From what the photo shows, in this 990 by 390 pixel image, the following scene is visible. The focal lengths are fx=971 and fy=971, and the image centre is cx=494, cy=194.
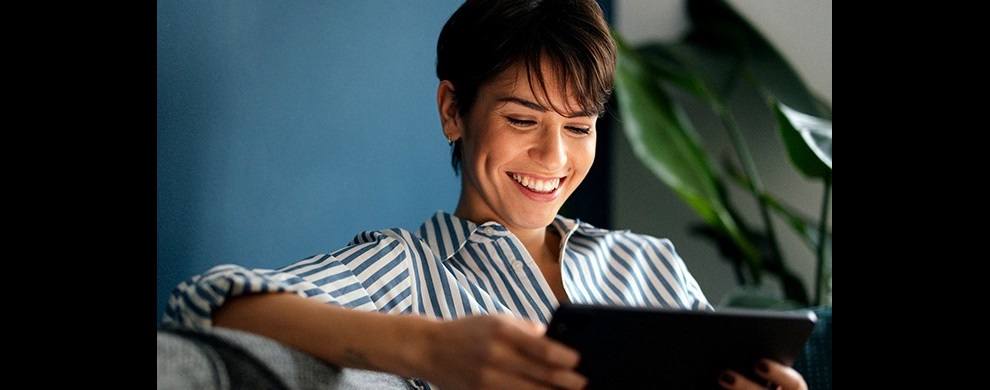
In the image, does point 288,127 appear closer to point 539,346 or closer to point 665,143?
point 539,346

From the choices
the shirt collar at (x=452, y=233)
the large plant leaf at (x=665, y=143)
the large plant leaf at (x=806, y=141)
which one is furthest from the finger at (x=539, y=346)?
the large plant leaf at (x=665, y=143)

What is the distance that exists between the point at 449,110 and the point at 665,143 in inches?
33.4

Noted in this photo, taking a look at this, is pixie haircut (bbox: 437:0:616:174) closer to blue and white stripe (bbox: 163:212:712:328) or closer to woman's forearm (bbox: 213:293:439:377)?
blue and white stripe (bbox: 163:212:712:328)

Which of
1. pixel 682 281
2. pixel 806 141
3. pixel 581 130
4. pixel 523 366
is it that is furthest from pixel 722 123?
pixel 523 366

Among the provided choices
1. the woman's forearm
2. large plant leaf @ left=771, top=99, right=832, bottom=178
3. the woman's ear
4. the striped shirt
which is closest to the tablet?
the woman's forearm

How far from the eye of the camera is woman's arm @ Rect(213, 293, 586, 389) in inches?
28.7

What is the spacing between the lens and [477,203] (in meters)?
1.29

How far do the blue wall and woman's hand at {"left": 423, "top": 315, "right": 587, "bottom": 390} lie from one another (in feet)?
1.53

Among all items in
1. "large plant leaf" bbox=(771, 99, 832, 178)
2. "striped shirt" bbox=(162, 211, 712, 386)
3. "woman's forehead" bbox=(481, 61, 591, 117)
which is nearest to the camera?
"striped shirt" bbox=(162, 211, 712, 386)

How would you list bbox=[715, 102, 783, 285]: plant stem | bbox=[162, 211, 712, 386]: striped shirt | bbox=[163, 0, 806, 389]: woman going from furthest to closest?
bbox=[715, 102, 783, 285]: plant stem
bbox=[163, 0, 806, 389]: woman
bbox=[162, 211, 712, 386]: striped shirt
